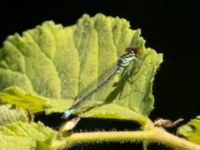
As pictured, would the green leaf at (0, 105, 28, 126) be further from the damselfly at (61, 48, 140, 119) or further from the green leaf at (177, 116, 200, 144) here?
the green leaf at (177, 116, 200, 144)

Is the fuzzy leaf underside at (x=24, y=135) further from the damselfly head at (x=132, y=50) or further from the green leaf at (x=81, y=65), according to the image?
the damselfly head at (x=132, y=50)

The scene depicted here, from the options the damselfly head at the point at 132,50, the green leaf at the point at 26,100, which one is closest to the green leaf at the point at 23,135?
the green leaf at the point at 26,100

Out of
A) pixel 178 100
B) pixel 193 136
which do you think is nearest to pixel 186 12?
pixel 178 100

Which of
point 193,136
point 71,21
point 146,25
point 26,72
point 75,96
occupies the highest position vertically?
point 71,21

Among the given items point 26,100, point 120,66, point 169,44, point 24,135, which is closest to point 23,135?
point 24,135

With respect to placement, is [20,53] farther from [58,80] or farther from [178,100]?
[178,100]

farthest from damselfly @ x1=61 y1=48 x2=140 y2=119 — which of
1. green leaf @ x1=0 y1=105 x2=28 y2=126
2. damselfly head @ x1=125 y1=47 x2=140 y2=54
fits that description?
green leaf @ x1=0 y1=105 x2=28 y2=126

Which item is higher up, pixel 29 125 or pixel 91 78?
pixel 91 78
